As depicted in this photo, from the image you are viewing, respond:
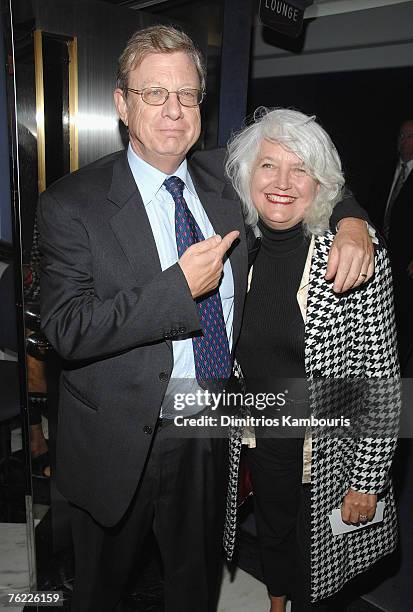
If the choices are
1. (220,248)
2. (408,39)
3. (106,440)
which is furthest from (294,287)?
(408,39)

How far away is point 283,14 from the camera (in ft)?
10.7

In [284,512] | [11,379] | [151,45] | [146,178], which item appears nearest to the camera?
[151,45]

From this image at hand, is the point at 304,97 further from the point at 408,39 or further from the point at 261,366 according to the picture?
the point at 261,366

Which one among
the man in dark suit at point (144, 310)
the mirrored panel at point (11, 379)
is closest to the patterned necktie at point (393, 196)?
the mirrored panel at point (11, 379)

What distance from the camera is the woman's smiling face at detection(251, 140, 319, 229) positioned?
6.16ft

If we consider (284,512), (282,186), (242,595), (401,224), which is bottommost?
(242,595)

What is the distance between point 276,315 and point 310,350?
16 cm

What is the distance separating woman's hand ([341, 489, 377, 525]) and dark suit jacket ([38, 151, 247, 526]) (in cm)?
67

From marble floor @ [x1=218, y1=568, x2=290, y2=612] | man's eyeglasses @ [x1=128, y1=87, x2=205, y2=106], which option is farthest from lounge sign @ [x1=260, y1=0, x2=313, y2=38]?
marble floor @ [x1=218, y1=568, x2=290, y2=612]

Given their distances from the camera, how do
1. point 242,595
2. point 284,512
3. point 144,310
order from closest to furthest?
point 144,310, point 284,512, point 242,595

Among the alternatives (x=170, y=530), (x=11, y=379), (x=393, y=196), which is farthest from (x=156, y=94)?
(x=393, y=196)

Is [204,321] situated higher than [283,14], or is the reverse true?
[283,14]

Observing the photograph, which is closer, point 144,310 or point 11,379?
point 144,310

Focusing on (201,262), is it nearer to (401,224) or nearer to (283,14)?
(283,14)
